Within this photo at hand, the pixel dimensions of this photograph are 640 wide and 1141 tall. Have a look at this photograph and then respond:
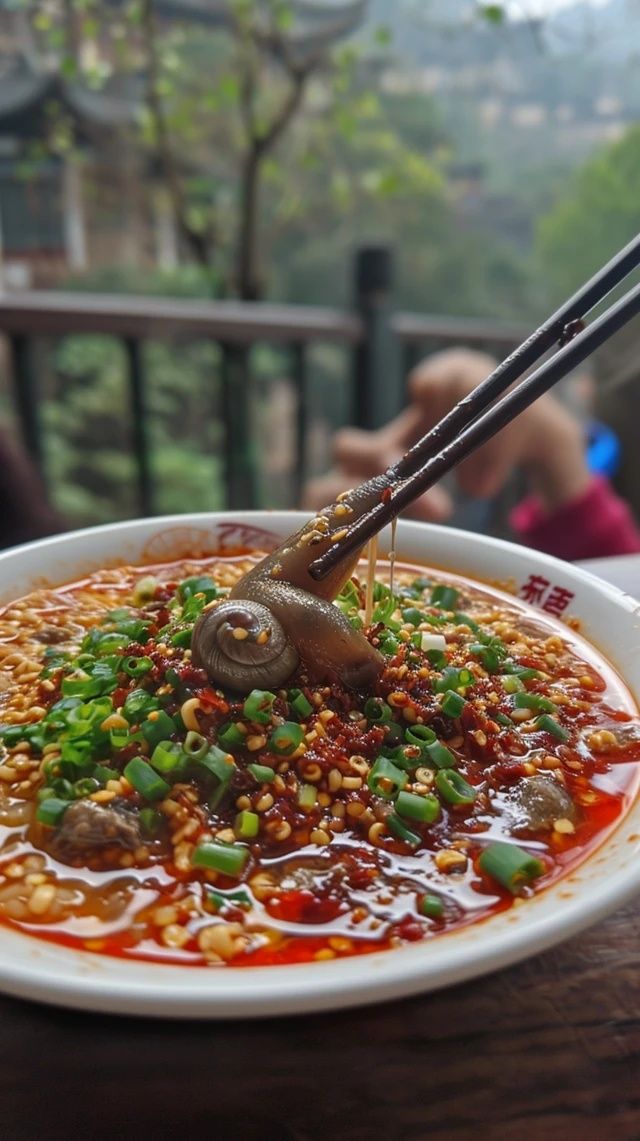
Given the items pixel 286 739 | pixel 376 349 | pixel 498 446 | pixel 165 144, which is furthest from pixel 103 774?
pixel 165 144

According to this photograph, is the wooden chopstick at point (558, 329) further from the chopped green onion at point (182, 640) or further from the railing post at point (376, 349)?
the railing post at point (376, 349)

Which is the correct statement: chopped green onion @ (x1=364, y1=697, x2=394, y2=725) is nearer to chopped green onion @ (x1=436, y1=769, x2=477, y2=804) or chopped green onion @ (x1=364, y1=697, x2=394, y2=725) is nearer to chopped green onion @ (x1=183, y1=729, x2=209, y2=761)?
chopped green onion @ (x1=436, y1=769, x2=477, y2=804)

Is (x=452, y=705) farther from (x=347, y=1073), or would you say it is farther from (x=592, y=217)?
(x=592, y=217)

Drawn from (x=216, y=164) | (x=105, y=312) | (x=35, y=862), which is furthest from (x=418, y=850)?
(x=216, y=164)

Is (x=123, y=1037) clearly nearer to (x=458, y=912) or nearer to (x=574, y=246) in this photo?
(x=458, y=912)

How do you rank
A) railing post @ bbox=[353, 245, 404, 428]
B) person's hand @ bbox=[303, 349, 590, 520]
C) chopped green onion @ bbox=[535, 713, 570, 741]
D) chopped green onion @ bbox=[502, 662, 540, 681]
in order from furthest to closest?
railing post @ bbox=[353, 245, 404, 428] → person's hand @ bbox=[303, 349, 590, 520] → chopped green onion @ bbox=[502, 662, 540, 681] → chopped green onion @ bbox=[535, 713, 570, 741]

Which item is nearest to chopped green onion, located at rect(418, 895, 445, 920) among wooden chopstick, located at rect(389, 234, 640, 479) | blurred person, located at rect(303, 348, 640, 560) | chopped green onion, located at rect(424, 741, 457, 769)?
chopped green onion, located at rect(424, 741, 457, 769)

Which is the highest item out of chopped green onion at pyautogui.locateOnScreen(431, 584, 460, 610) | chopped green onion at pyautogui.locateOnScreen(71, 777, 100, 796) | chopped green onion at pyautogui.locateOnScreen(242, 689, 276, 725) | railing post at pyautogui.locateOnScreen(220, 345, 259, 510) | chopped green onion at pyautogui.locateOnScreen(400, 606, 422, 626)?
chopped green onion at pyautogui.locateOnScreen(242, 689, 276, 725)

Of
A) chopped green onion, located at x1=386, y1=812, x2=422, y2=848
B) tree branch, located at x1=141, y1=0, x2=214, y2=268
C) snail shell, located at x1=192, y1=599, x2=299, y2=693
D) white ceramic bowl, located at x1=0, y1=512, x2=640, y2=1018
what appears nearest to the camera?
white ceramic bowl, located at x1=0, y1=512, x2=640, y2=1018

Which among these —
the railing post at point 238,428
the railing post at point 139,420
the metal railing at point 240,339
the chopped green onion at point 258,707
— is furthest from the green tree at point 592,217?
the chopped green onion at point 258,707
